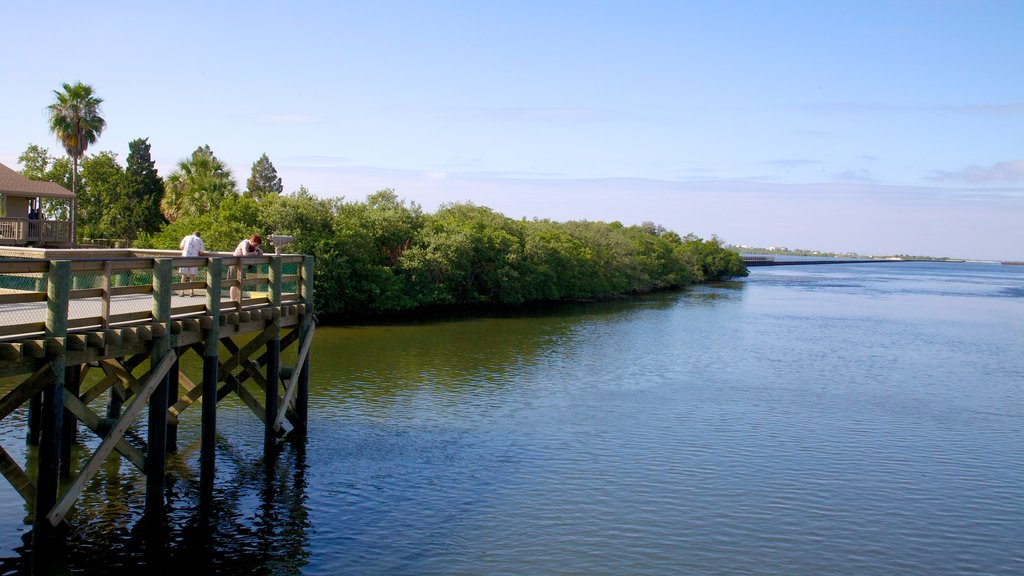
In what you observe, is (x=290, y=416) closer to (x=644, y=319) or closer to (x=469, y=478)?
(x=469, y=478)

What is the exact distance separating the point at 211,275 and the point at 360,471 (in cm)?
542

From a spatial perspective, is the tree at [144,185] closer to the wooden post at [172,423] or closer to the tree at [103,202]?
the tree at [103,202]

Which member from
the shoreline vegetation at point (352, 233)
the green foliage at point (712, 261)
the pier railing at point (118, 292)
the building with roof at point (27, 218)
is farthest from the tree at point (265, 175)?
the pier railing at point (118, 292)

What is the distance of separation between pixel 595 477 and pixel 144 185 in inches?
2639

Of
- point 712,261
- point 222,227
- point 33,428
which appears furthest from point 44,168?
point 712,261

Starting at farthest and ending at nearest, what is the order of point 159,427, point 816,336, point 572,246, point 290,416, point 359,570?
point 572,246, point 816,336, point 290,416, point 159,427, point 359,570

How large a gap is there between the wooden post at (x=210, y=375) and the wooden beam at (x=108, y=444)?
→ 1501 mm

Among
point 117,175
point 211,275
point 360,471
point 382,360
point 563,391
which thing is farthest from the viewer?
point 117,175

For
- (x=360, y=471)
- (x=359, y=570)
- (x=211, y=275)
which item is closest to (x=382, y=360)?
(x=360, y=471)

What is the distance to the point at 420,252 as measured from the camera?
58812 millimetres

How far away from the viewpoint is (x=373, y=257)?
56406 millimetres

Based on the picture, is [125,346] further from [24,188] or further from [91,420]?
[24,188]

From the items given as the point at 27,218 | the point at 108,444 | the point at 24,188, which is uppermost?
the point at 24,188

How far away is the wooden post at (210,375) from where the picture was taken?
1608 cm
